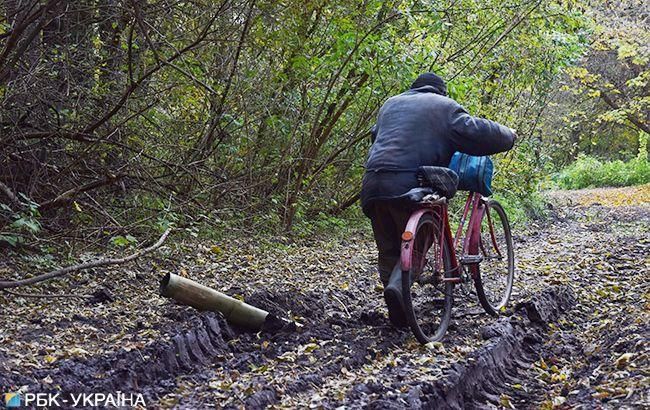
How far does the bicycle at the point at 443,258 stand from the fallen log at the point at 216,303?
1.10 meters

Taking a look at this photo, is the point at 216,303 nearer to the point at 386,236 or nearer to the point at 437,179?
the point at 386,236

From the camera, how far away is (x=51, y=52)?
7160 mm

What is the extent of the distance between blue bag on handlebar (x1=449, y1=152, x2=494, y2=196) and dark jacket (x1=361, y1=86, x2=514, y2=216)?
36 cm

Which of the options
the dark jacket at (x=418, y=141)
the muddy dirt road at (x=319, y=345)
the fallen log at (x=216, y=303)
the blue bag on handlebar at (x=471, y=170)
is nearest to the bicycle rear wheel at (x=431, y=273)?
the muddy dirt road at (x=319, y=345)

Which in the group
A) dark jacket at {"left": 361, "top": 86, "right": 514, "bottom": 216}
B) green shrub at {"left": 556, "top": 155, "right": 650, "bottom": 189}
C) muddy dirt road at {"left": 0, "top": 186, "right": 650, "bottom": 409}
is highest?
green shrub at {"left": 556, "top": 155, "right": 650, "bottom": 189}

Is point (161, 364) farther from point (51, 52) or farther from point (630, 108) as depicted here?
point (630, 108)

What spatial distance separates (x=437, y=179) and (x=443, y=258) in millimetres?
679

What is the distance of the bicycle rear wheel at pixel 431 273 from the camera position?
5.51 metres

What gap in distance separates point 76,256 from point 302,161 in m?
4.42

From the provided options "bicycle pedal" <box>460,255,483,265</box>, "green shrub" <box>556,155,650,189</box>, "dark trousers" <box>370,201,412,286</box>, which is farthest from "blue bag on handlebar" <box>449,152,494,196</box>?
"green shrub" <box>556,155,650,189</box>

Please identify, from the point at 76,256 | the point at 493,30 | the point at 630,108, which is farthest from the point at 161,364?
the point at 630,108

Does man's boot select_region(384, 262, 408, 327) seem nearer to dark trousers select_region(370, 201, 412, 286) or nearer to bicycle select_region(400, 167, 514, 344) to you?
bicycle select_region(400, 167, 514, 344)

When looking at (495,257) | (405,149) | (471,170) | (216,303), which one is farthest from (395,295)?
(495,257)

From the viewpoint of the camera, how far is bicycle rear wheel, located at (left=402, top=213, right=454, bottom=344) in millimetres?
5508
